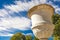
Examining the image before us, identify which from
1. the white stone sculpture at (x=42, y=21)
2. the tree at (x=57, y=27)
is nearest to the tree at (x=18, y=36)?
the tree at (x=57, y=27)

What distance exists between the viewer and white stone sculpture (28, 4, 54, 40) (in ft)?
9.48

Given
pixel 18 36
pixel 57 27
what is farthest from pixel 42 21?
pixel 18 36

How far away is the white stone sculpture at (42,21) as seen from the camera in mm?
2889

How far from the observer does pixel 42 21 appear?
9.43 ft

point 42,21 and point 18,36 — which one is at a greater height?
point 18,36

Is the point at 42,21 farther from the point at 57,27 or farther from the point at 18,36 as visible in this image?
the point at 18,36

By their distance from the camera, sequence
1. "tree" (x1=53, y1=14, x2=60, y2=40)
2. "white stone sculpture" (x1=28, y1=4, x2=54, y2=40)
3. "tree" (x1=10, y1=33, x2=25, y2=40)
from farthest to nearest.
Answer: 1. "tree" (x1=10, y1=33, x2=25, y2=40)
2. "tree" (x1=53, y1=14, x2=60, y2=40)
3. "white stone sculpture" (x1=28, y1=4, x2=54, y2=40)

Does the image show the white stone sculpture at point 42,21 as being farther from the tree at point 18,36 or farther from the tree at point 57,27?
the tree at point 18,36

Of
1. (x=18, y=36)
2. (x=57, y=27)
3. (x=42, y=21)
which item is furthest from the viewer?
(x=18, y=36)

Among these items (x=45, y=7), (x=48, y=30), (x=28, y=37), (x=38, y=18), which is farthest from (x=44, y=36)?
(x=28, y=37)

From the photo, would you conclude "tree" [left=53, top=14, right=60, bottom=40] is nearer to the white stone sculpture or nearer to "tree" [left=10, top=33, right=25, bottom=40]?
"tree" [left=10, top=33, right=25, bottom=40]

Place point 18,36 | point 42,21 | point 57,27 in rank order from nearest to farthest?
point 42,21
point 57,27
point 18,36

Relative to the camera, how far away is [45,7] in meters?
2.99

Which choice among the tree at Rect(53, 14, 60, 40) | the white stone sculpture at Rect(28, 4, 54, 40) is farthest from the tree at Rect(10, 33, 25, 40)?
the white stone sculpture at Rect(28, 4, 54, 40)
